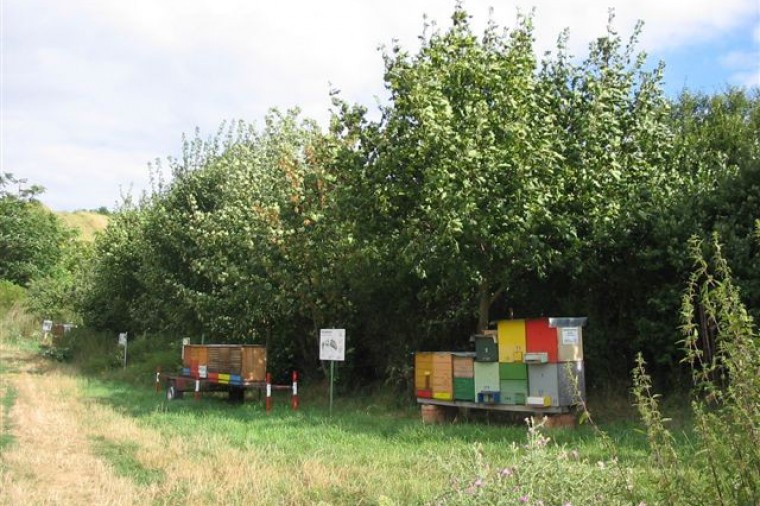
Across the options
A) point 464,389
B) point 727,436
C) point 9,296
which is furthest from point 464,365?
point 9,296

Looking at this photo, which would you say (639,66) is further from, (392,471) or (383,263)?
(392,471)

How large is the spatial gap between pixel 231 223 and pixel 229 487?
13.7 metres

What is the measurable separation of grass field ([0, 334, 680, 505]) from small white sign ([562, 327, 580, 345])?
1.46 meters

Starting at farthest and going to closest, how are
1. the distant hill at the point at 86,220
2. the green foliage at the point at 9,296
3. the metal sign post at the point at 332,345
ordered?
the distant hill at the point at 86,220 < the green foliage at the point at 9,296 < the metal sign post at the point at 332,345

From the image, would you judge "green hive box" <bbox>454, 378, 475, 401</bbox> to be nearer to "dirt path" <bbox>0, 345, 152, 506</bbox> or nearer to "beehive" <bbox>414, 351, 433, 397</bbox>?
"beehive" <bbox>414, 351, 433, 397</bbox>

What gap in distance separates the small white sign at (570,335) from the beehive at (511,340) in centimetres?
71

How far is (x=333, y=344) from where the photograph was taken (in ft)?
50.5

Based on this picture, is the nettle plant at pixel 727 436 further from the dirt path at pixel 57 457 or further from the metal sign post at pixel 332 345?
the metal sign post at pixel 332 345

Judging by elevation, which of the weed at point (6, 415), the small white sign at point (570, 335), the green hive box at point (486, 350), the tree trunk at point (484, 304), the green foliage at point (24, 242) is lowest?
the weed at point (6, 415)

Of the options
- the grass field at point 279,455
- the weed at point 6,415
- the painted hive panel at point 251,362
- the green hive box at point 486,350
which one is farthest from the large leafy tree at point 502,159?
the weed at point 6,415

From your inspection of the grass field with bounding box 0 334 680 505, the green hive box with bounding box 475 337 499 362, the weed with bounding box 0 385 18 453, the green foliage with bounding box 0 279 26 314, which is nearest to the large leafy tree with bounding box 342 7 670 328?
the green hive box with bounding box 475 337 499 362

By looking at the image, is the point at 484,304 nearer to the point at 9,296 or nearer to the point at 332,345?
the point at 332,345

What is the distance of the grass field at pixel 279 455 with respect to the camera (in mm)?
5391

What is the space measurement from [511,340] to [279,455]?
4729 mm
